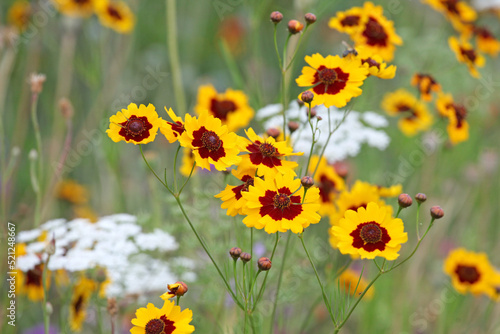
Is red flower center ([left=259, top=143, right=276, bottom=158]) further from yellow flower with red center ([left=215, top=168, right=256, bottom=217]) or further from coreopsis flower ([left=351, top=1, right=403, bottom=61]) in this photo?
coreopsis flower ([left=351, top=1, right=403, bottom=61])

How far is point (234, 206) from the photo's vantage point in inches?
31.0

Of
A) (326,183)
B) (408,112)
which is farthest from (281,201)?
(408,112)

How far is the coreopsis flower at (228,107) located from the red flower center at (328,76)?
444 millimetres

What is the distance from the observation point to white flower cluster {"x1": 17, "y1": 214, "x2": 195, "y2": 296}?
102 centimetres

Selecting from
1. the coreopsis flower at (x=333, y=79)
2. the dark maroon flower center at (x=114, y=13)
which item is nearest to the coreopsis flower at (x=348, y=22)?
the coreopsis flower at (x=333, y=79)

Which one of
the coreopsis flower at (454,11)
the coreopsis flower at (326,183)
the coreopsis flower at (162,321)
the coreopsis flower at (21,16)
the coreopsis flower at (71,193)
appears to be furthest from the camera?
the coreopsis flower at (71,193)

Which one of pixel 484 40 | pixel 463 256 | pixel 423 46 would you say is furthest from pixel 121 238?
pixel 423 46

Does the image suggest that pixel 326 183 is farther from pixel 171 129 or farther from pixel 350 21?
pixel 171 129

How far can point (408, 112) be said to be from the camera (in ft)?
5.03

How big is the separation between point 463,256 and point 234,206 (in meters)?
0.82

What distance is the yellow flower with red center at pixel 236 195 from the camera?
0.78 m

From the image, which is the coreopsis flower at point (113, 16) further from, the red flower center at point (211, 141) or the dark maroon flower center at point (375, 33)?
the red flower center at point (211, 141)

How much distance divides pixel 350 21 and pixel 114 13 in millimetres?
937

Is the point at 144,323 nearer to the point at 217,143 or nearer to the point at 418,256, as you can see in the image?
the point at 217,143
